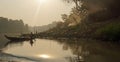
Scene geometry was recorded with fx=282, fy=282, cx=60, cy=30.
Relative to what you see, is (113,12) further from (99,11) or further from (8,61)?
(8,61)

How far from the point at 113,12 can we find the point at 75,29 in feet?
38.4

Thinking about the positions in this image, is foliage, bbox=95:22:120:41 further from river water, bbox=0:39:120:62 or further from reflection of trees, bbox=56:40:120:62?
reflection of trees, bbox=56:40:120:62

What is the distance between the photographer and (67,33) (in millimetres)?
80500

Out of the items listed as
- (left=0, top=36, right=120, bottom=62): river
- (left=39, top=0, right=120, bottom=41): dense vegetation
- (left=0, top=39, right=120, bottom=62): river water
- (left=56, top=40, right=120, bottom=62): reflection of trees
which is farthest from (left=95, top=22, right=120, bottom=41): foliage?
(left=56, top=40, right=120, bottom=62): reflection of trees

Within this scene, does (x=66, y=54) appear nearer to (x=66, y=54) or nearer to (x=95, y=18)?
(x=66, y=54)

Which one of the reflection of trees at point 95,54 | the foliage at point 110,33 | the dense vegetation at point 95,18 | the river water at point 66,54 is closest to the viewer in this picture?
the reflection of trees at point 95,54

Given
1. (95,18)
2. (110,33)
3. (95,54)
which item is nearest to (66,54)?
(95,54)

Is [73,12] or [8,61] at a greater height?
[73,12]

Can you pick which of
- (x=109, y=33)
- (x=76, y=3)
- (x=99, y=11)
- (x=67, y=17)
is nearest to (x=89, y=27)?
(x=99, y=11)

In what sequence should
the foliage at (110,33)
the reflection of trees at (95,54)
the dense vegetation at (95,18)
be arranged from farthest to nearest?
the dense vegetation at (95,18), the foliage at (110,33), the reflection of trees at (95,54)

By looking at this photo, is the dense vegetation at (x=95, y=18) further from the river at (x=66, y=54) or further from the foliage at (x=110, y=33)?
the river at (x=66, y=54)

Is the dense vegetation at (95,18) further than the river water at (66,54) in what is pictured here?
Yes

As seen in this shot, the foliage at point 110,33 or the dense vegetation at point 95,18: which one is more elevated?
the dense vegetation at point 95,18

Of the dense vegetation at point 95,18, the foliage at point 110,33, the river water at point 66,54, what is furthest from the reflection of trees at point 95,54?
the dense vegetation at point 95,18
